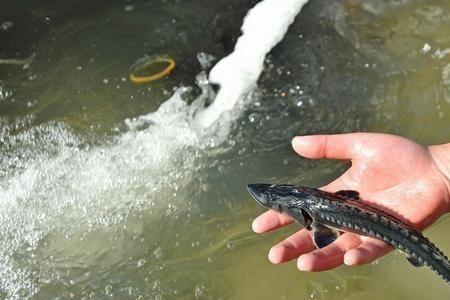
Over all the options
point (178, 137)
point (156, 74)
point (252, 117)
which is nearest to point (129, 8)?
point (156, 74)

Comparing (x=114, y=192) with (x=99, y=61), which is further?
(x=99, y=61)

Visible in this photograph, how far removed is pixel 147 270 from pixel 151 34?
2045mm

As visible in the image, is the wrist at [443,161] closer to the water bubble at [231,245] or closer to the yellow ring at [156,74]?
the water bubble at [231,245]

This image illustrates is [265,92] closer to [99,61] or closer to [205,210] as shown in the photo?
[205,210]

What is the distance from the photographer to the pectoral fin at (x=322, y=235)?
2.95 meters

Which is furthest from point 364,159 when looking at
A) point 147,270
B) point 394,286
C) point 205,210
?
point 147,270

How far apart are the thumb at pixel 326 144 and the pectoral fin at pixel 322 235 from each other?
16.1 inches

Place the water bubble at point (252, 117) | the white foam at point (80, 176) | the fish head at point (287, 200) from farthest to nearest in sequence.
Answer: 1. the water bubble at point (252, 117)
2. the white foam at point (80, 176)
3. the fish head at point (287, 200)

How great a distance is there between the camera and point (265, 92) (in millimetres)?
4465

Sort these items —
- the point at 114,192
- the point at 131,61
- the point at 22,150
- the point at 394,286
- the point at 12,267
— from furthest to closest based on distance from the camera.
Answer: the point at 131,61, the point at 22,150, the point at 114,192, the point at 12,267, the point at 394,286

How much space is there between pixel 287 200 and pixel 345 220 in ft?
0.92

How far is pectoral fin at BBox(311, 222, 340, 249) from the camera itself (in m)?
2.95

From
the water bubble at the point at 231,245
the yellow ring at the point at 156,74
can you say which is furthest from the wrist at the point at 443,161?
the yellow ring at the point at 156,74

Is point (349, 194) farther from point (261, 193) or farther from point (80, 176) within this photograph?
point (80, 176)
